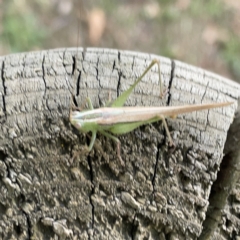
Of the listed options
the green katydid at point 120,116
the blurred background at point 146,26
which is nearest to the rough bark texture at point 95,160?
the green katydid at point 120,116

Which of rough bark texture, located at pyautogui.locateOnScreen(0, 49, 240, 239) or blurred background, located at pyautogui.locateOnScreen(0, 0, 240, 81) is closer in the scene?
rough bark texture, located at pyautogui.locateOnScreen(0, 49, 240, 239)

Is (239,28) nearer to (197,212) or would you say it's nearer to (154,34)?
(154,34)

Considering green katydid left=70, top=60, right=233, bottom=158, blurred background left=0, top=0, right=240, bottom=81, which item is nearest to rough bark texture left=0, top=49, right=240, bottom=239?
green katydid left=70, top=60, right=233, bottom=158

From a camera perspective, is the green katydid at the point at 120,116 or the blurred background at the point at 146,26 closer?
the green katydid at the point at 120,116

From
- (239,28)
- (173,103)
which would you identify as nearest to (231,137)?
(173,103)

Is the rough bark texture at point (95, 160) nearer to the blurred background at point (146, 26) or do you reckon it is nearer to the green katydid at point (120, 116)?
the green katydid at point (120, 116)

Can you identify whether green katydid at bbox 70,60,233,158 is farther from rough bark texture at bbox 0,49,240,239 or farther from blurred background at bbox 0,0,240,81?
blurred background at bbox 0,0,240,81
